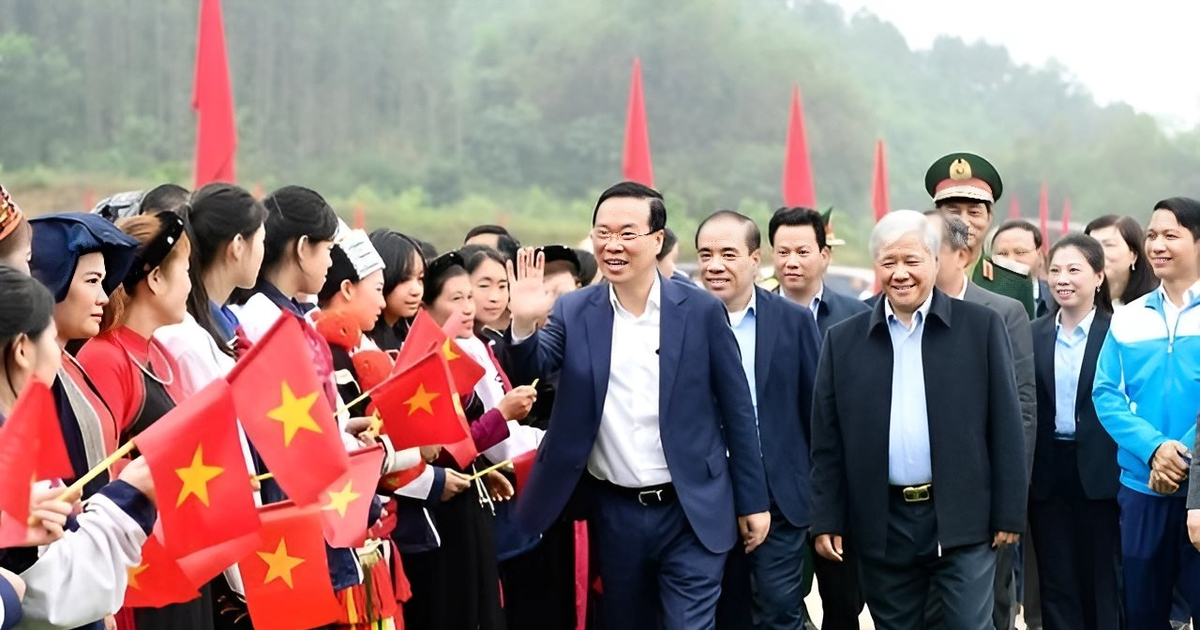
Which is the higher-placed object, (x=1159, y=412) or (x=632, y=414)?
(x=632, y=414)

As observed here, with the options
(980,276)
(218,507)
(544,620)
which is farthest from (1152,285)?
(218,507)

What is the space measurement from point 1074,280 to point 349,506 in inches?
152

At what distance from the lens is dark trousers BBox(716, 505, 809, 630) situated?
5613 millimetres

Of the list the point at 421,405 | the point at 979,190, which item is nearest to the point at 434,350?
the point at 421,405

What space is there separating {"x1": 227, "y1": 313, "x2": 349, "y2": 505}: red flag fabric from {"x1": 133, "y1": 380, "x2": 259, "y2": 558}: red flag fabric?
8 centimetres

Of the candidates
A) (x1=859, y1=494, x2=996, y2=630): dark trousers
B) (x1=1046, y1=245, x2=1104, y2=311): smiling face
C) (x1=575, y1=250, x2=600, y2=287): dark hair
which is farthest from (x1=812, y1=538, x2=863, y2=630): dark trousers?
(x1=575, y1=250, x2=600, y2=287): dark hair

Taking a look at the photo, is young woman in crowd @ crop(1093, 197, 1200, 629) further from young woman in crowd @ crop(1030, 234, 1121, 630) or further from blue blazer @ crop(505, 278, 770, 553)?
blue blazer @ crop(505, 278, 770, 553)

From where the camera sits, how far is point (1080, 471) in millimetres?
6453

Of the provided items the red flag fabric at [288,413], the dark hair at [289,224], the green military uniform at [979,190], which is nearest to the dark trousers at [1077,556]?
the green military uniform at [979,190]

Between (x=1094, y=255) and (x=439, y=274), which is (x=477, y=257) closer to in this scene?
(x=439, y=274)

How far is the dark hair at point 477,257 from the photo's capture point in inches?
237

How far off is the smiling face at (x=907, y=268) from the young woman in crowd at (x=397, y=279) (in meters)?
1.58

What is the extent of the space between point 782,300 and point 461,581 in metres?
1.65

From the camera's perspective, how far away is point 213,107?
8609 millimetres
